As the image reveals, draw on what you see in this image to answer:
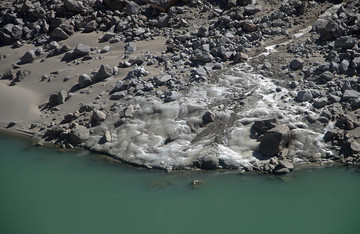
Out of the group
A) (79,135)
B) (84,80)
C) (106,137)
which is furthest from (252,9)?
(79,135)

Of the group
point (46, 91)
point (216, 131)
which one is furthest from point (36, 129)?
point (216, 131)

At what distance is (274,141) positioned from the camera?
8.49 meters

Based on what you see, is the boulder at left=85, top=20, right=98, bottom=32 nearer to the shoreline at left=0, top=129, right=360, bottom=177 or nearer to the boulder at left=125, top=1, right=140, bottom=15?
the boulder at left=125, top=1, right=140, bottom=15

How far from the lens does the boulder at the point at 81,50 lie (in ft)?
39.0

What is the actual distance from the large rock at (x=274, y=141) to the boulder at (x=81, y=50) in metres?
5.48

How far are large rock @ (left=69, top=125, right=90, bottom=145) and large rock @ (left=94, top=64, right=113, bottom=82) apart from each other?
1.71 metres

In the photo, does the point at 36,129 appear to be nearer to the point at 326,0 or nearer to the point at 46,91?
the point at 46,91

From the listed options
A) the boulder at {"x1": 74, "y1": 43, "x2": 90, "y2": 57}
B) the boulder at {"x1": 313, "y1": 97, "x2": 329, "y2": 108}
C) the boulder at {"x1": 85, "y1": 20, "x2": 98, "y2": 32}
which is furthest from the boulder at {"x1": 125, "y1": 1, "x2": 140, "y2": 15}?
the boulder at {"x1": 313, "y1": 97, "x2": 329, "y2": 108}

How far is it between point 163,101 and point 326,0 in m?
5.32

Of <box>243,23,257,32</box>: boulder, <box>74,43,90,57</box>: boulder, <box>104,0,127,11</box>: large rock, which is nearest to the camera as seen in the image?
<box>243,23,257,32</box>: boulder

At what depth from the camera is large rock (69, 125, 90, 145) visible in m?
9.46

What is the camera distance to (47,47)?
41.6 feet

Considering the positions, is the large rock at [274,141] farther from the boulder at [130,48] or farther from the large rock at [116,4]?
the large rock at [116,4]

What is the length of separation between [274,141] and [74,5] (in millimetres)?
7481
